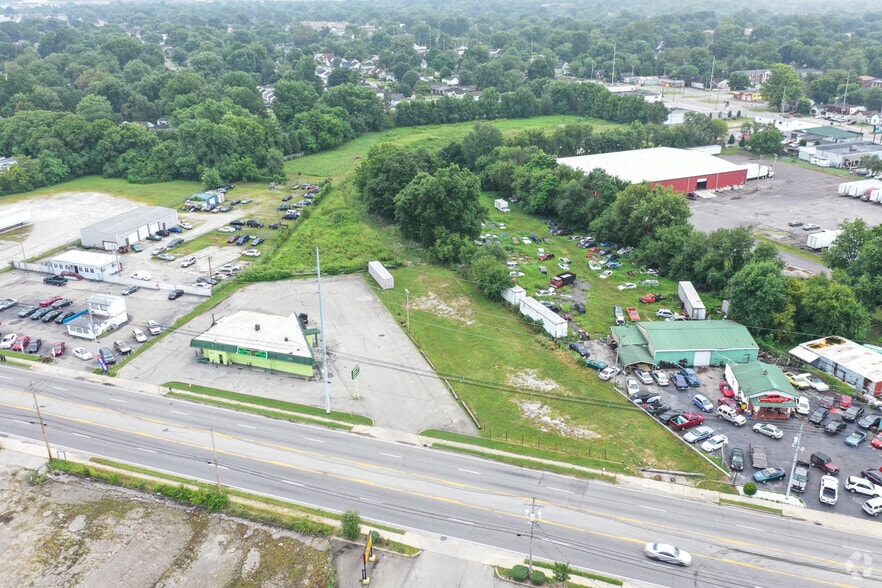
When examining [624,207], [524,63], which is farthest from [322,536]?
[524,63]

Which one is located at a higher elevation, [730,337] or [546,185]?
[546,185]

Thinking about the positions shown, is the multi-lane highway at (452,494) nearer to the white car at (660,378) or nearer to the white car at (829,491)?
the white car at (829,491)

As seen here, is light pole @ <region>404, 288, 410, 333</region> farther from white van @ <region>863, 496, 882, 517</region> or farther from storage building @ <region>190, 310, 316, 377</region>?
white van @ <region>863, 496, 882, 517</region>

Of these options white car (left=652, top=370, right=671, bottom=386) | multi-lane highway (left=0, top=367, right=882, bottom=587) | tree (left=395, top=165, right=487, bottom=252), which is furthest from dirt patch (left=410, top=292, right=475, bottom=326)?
multi-lane highway (left=0, top=367, right=882, bottom=587)

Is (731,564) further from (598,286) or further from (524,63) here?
(524,63)

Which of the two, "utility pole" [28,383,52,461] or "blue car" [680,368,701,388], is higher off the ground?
"utility pole" [28,383,52,461]

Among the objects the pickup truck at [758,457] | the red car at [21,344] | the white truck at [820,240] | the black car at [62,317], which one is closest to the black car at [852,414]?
the pickup truck at [758,457]
